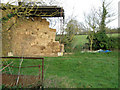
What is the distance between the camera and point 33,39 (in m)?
8.26

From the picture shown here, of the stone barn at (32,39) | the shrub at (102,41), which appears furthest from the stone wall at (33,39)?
the shrub at (102,41)

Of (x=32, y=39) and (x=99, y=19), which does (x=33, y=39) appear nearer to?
(x=32, y=39)

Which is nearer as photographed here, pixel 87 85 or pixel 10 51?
pixel 87 85

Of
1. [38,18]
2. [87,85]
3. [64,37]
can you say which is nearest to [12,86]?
[87,85]

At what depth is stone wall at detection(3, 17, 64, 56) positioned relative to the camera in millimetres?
8164

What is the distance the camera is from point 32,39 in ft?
27.1

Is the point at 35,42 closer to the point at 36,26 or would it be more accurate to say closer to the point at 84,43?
the point at 36,26

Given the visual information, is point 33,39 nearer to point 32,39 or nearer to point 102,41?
point 32,39

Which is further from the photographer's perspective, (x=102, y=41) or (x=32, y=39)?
(x=102, y=41)

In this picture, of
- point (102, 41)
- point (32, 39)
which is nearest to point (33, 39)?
point (32, 39)

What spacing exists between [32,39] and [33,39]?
0.06m

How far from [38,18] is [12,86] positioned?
539cm

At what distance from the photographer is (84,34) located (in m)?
15.2

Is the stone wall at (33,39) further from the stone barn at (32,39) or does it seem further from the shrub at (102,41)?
the shrub at (102,41)
